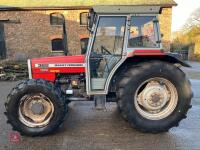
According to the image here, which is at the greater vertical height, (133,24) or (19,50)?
(133,24)

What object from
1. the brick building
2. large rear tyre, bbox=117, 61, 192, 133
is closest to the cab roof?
large rear tyre, bbox=117, 61, 192, 133

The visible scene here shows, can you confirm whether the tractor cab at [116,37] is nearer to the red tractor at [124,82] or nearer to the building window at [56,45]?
the red tractor at [124,82]

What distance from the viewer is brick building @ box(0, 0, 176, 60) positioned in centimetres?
2034

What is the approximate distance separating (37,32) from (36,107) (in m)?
16.8

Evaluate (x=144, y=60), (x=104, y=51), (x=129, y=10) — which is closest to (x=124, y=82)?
(x=144, y=60)

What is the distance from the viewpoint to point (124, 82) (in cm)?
482

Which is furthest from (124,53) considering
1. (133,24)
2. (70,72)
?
(70,72)

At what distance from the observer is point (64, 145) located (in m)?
4.50

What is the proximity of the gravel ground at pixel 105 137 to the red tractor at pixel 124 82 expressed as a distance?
8.5 inches

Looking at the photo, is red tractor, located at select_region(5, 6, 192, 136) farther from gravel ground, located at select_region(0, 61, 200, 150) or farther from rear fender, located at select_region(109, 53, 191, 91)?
gravel ground, located at select_region(0, 61, 200, 150)

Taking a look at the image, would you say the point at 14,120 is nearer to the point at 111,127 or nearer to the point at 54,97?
the point at 54,97

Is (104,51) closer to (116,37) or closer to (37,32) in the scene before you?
(116,37)

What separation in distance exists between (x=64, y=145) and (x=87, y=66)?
5.03 ft

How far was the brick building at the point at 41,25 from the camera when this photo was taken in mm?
20344
